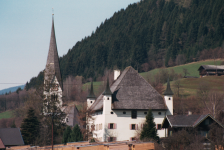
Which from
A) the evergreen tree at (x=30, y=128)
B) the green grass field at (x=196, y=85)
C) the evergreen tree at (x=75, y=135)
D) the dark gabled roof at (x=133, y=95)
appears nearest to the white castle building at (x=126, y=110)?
the dark gabled roof at (x=133, y=95)

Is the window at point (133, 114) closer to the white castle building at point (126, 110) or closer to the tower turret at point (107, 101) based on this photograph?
the white castle building at point (126, 110)

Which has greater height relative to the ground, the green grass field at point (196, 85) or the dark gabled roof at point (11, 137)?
the green grass field at point (196, 85)

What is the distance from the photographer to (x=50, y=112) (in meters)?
31.8

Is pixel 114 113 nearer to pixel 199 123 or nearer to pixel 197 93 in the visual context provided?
pixel 199 123

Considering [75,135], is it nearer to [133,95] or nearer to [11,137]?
[133,95]

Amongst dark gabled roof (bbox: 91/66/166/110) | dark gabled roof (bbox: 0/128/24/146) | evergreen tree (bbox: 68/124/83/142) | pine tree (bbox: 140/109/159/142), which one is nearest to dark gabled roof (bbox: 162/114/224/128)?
pine tree (bbox: 140/109/159/142)

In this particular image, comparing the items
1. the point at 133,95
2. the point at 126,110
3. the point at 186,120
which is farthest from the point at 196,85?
the point at 186,120

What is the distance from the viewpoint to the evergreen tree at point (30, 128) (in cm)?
5127

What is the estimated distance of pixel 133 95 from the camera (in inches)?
1902

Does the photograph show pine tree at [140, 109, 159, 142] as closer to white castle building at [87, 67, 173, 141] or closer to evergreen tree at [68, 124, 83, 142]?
white castle building at [87, 67, 173, 141]

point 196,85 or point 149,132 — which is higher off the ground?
point 196,85

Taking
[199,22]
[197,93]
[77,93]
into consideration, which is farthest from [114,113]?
[199,22]

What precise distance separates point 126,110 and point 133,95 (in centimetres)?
240

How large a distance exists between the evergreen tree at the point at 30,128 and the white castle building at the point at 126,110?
8.94 metres
